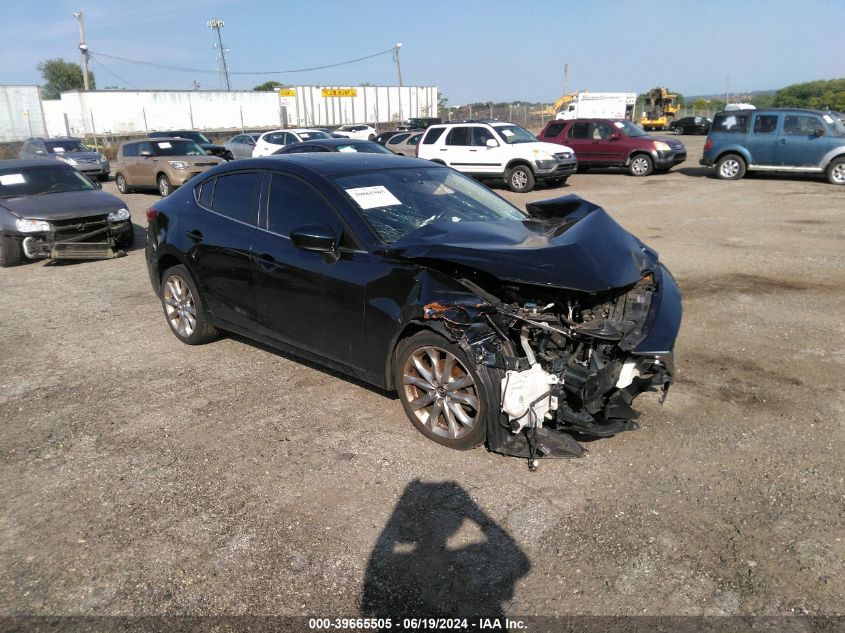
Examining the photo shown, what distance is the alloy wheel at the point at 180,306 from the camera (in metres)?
5.71

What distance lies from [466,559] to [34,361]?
4.69 meters

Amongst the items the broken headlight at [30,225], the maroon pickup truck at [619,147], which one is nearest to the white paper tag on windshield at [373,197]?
the broken headlight at [30,225]

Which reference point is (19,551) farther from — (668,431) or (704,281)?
(704,281)

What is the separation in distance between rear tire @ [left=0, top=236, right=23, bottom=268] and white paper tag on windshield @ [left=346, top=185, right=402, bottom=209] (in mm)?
7561

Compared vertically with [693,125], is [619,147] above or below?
below

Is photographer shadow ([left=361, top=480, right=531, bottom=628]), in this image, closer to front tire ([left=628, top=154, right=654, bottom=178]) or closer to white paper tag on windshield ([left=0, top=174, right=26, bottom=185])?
white paper tag on windshield ([left=0, top=174, right=26, bottom=185])

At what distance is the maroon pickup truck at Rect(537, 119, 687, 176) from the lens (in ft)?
63.8

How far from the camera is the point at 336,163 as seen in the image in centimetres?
493

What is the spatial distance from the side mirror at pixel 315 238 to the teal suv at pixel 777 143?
16444mm

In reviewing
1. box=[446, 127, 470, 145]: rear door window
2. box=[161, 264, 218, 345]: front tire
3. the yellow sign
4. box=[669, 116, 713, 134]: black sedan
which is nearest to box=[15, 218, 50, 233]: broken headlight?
box=[161, 264, 218, 345]: front tire

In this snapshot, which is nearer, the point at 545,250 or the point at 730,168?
the point at 545,250

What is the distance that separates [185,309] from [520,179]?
12742 mm

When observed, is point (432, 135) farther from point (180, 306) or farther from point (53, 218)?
point (180, 306)

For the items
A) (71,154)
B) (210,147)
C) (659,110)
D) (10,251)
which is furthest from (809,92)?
(10,251)
